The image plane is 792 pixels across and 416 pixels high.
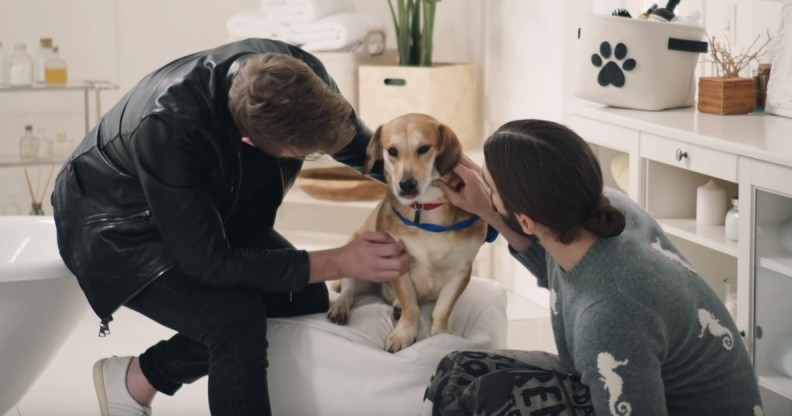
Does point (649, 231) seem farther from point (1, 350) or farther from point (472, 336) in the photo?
point (1, 350)

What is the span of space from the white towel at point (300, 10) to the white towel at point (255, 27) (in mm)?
27

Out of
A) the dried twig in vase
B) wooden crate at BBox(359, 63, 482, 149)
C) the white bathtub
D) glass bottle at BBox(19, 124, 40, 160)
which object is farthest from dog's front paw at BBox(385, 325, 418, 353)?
glass bottle at BBox(19, 124, 40, 160)

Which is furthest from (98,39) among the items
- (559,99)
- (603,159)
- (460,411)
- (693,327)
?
(693,327)

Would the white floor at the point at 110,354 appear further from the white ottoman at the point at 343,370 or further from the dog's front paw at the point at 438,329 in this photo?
the dog's front paw at the point at 438,329

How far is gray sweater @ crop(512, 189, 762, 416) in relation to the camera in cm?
168

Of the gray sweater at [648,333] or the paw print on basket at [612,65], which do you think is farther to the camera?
the paw print on basket at [612,65]

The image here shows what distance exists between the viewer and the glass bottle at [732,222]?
276cm

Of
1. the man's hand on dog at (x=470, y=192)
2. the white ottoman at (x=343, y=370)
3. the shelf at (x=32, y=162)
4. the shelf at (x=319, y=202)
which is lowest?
the white ottoman at (x=343, y=370)

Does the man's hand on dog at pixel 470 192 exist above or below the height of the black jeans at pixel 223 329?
above

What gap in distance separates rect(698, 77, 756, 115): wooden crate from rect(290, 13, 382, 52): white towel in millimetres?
1583

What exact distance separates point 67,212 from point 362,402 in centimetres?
73

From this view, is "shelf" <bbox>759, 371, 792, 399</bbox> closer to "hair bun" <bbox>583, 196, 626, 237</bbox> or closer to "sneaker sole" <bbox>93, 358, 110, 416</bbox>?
"hair bun" <bbox>583, 196, 626, 237</bbox>

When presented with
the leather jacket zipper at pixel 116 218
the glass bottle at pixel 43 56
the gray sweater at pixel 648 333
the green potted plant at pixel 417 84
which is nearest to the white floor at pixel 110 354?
the green potted plant at pixel 417 84

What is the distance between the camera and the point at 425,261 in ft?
8.08
